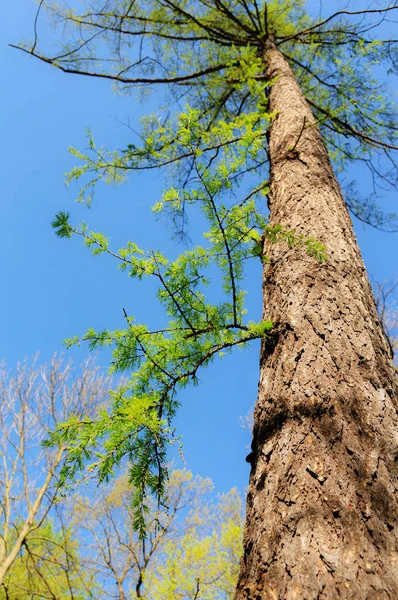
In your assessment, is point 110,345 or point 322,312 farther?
point 110,345

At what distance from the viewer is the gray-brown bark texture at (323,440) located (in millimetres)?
812

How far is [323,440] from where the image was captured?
1.05 m

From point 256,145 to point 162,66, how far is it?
4061 millimetres

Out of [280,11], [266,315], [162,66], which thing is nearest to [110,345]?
[266,315]

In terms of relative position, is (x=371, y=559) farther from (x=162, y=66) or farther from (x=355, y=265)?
(x=162, y=66)

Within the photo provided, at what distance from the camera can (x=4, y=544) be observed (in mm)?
6172

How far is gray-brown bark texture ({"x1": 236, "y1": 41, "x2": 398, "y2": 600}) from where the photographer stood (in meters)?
0.81

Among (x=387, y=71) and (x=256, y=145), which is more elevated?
(x=387, y=71)

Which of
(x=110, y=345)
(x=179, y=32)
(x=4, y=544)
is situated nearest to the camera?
(x=110, y=345)

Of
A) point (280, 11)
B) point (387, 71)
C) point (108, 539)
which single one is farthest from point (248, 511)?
point (108, 539)

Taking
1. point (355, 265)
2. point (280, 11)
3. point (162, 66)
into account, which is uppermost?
point (280, 11)

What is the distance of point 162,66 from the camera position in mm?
5113

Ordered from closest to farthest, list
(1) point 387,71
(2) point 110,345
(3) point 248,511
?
(3) point 248,511
(2) point 110,345
(1) point 387,71

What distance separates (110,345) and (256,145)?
3.76 ft
